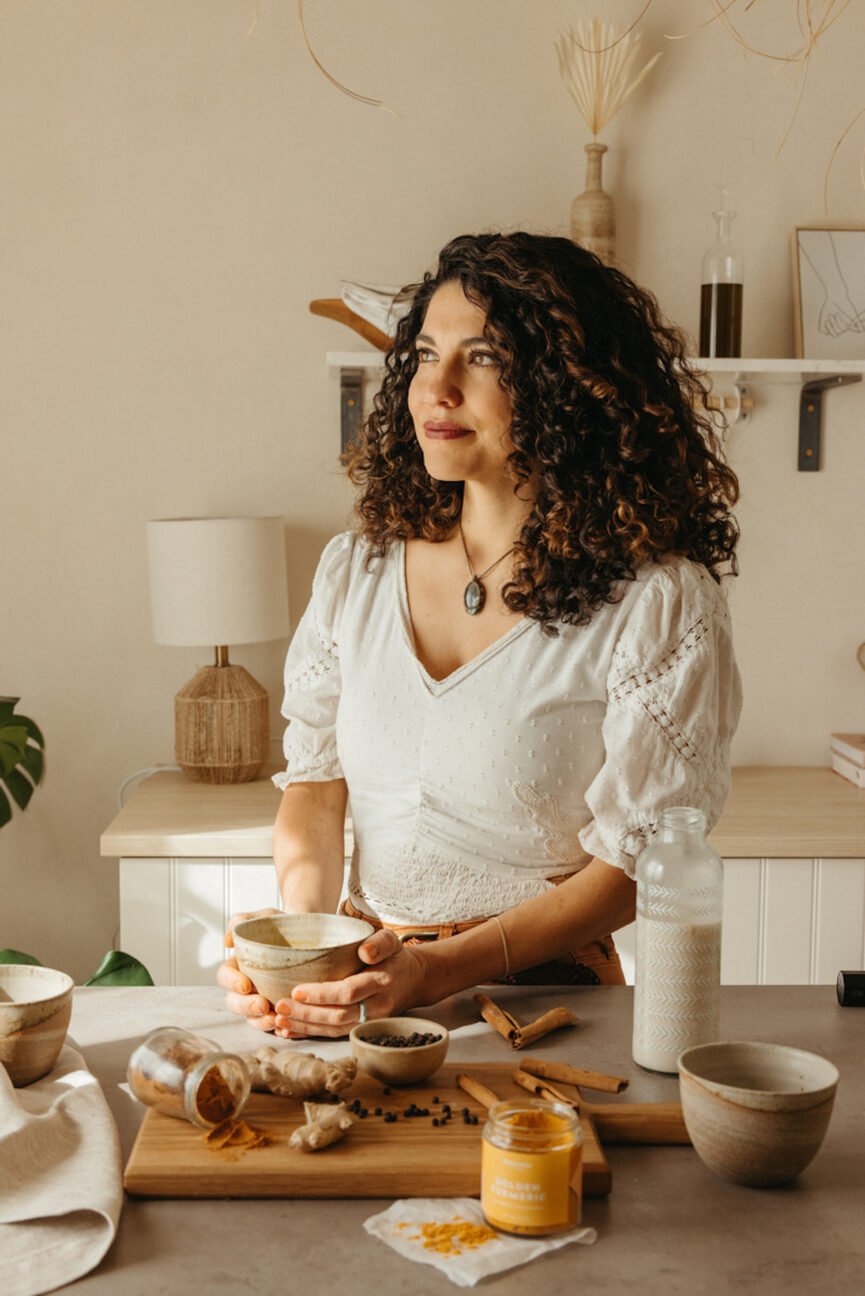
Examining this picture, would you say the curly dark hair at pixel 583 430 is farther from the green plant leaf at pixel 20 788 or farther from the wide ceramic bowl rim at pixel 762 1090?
the green plant leaf at pixel 20 788

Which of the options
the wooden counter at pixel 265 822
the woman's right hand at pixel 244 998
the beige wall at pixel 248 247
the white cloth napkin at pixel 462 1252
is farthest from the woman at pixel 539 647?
the beige wall at pixel 248 247

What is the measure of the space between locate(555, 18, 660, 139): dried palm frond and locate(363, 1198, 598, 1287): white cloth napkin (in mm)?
2388

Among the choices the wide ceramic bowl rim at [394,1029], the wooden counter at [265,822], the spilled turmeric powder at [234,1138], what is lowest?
the wooden counter at [265,822]

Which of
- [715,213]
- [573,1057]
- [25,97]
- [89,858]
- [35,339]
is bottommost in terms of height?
[89,858]

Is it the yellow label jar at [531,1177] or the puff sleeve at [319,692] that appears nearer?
the yellow label jar at [531,1177]

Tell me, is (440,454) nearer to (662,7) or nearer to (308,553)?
(308,553)

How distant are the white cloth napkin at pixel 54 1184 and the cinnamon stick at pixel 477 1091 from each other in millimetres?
264

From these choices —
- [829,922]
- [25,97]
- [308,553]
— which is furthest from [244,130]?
[829,922]

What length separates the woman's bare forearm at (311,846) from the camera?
5.25ft

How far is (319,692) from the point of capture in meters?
1.74

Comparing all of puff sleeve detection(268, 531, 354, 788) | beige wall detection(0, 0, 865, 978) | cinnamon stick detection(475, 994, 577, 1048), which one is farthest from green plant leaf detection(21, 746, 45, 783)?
cinnamon stick detection(475, 994, 577, 1048)

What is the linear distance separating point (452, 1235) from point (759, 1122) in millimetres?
213

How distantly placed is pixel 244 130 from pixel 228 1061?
2321mm

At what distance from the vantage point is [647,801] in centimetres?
144
